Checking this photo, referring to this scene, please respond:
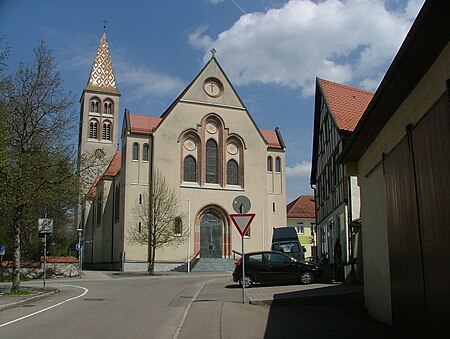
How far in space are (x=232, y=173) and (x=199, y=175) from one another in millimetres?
3641

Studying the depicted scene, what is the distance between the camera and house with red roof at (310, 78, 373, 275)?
22.3 meters

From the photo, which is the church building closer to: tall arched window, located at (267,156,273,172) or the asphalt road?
tall arched window, located at (267,156,273,172)

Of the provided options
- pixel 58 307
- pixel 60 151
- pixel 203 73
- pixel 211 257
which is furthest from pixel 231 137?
pixel 58 307

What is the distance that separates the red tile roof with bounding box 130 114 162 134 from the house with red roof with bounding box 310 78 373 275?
19511 mm

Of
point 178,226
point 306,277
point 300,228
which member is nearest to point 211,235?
point 178,226

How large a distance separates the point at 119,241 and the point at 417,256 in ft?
141

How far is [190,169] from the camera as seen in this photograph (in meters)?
49.7

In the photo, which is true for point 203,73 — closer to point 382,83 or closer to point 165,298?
point 165,298

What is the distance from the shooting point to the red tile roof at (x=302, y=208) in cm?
6994

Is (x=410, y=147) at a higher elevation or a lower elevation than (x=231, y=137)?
lower

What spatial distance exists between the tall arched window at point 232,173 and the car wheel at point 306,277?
3074 cm

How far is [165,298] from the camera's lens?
18.0 meters

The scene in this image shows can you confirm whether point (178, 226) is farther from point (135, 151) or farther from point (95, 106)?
point (95, 106)

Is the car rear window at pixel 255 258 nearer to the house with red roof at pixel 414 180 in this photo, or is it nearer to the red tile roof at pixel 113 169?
the house with red roof at pixel 414 180
